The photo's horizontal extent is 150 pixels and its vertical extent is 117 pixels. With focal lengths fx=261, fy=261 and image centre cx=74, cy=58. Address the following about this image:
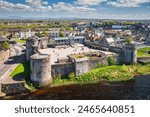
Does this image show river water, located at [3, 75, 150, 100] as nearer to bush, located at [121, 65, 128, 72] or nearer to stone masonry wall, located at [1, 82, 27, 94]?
stone masonry wall, located at [1, 82, 27, 94]

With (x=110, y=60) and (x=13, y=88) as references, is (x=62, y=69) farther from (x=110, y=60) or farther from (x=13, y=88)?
(x=110, y=60)

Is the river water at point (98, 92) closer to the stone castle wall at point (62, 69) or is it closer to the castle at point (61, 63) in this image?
the castle at point (61, 63)

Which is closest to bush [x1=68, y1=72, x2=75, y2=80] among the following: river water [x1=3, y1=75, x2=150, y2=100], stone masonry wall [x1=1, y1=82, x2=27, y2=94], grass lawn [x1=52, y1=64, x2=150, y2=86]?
grass lawn [x1=52, y1=64, x2=150, y2=86]

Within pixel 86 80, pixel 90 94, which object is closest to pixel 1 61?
pixel 86 80

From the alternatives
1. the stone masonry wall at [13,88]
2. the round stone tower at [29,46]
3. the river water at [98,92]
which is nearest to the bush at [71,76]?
the river water at [98,92]

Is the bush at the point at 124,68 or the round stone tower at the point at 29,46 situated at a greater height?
the round stone tower at the point at 29,46

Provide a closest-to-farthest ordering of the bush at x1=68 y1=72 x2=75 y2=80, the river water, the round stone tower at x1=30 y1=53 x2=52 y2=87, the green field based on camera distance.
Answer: the river water, the round stone tower at x1=30 y1=53 x2=52 y2=87, the green field, the bush at x1=68 y1=72 x2=75 y2=80
